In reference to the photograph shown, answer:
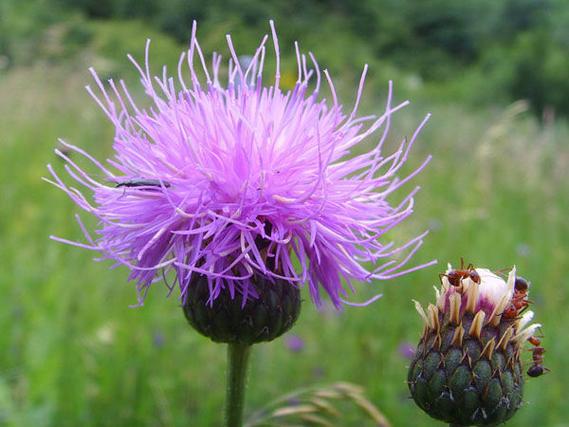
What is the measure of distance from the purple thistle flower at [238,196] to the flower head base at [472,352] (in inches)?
6.4

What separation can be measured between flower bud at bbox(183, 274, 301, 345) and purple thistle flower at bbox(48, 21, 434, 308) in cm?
2

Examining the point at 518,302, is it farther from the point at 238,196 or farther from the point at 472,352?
the point at 238,196

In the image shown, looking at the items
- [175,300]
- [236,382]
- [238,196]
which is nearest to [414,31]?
[175,300]

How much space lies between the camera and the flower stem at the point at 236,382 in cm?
165

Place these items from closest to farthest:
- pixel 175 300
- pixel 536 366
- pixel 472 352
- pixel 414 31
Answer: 1. pixel 472 352
2. pixel 536 366
3. pixel 175 300
4. pixel 414 31

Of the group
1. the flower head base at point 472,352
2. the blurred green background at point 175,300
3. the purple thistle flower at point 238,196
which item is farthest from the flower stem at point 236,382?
the blurred green background at point 175,300

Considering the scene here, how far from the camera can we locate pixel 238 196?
1684 millimetres

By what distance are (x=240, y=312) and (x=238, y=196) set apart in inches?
10.9

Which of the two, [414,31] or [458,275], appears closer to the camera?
[458,275]

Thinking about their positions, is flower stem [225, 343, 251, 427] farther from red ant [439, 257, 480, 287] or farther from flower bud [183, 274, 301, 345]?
red ant [439, 257, 480, 287]

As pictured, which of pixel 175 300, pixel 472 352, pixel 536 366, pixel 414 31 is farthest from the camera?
pixel 414 31

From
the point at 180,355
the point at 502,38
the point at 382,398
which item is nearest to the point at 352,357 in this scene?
the point at 382,398

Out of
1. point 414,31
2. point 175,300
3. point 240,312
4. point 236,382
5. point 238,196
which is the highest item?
point 414,31

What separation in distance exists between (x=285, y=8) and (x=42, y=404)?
23.3 meters
